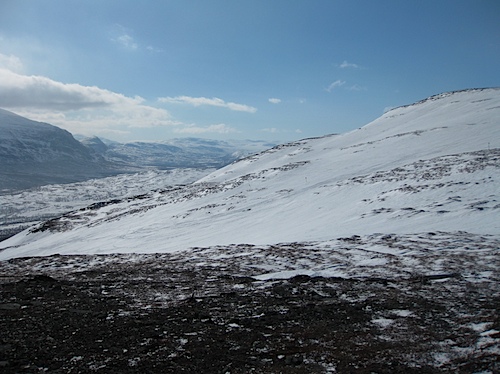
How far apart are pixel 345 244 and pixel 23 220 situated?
213477 mm

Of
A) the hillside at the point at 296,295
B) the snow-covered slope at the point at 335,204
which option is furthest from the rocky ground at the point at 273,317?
the snow-covered slope at the point at 335,204

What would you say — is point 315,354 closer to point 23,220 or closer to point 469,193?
point 469,193

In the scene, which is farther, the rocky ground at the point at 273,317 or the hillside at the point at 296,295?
the hillside at the point at 296,295

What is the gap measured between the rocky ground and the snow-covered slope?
7.07 metres

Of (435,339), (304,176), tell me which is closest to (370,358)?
(435,339)

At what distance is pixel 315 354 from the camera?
5.62 metres

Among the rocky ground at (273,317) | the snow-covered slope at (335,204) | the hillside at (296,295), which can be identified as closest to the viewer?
the rocky ground at (273,317)

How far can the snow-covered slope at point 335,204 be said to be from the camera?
19906 mm

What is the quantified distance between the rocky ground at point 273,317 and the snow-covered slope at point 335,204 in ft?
23.2

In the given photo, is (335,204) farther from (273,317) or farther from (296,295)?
(273,317)

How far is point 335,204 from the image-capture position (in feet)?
88.7

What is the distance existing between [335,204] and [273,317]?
20.8 meters

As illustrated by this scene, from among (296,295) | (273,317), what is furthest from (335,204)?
(273,317)

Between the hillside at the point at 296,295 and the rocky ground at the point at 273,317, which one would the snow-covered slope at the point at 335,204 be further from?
the rocky ground at the point at 273,317
